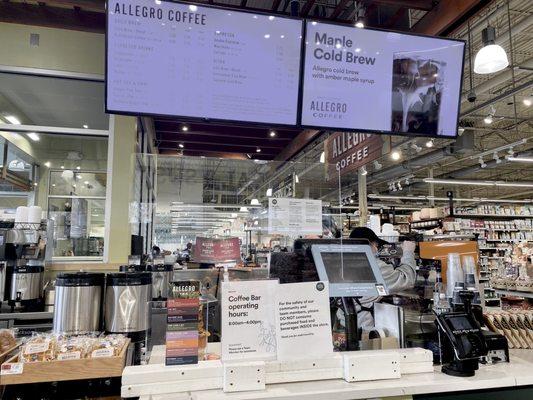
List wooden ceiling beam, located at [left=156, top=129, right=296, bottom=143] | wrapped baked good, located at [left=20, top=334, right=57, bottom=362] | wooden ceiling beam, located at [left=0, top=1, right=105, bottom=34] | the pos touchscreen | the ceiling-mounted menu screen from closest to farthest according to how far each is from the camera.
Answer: wrapped baked good, located at [left=20, top=334, right=57, bottom=362], the pos touchscreen, the ceiling-mounted menu screen, wooden ceiling beam, located at [left=0, top=1, right=105, bottom=34], wooden ceiling beam, located at [left=156, top=129, right=296, bottom=143]

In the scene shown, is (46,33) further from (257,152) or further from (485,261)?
(485,261)

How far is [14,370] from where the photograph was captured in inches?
57.5

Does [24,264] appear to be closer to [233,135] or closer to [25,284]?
[25,284]

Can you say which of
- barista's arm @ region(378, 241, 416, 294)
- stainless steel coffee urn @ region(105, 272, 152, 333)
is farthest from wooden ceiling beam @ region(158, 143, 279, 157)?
stainless steel coffee urn @ region(105, 272, 152, 333)

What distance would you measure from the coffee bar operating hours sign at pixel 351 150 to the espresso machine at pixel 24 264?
9.86ft

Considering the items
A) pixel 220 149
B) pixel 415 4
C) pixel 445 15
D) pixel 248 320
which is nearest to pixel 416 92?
pixel 445 15

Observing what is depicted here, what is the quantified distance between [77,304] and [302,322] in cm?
107

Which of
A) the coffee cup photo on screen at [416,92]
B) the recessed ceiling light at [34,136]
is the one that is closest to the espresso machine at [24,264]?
the recessed ceiling light at [34,136]

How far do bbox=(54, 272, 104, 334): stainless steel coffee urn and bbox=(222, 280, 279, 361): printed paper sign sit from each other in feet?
2.63

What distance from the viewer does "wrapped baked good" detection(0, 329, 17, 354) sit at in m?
1.77

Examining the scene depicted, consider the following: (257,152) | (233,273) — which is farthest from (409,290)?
(257,152)

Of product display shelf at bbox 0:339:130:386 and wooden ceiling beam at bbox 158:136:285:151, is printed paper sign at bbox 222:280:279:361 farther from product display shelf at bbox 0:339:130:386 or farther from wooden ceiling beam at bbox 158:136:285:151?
wooden ceiling beam at bbox 158:136:285:151

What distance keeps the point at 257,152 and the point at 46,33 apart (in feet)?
17.1

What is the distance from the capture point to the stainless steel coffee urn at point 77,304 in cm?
190
